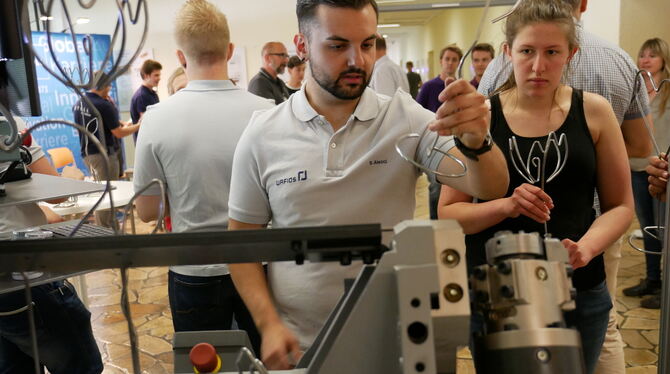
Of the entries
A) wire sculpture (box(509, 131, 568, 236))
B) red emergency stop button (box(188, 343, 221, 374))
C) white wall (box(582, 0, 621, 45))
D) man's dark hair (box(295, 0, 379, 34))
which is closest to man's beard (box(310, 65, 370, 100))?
man's dark hair (box(295, 0, 379, 34))

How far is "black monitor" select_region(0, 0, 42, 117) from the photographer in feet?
2.58

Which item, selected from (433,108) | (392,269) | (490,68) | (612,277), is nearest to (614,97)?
(490,68)

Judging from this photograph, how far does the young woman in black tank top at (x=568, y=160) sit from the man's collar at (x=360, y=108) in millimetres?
329

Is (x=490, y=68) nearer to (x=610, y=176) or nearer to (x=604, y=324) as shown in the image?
(x=610, y=176)

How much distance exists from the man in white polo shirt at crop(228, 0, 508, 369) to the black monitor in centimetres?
46

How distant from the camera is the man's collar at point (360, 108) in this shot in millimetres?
1233

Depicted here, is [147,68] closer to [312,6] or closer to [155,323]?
[155,323]

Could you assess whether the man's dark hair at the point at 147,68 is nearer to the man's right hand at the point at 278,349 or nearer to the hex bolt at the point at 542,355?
the man's right hand at the point at 278,349

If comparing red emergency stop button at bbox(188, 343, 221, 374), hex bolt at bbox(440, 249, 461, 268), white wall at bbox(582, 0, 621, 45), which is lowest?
red emergency stop button at bbox(188, 343, 221, 374)

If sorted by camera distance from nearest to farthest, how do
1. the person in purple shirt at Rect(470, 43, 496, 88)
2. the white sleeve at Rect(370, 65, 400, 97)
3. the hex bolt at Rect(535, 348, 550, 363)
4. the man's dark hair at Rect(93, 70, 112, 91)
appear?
the hex bolt at Rect(535, 348, 550, 363), the man's dark hair at Rect(93, 70, 112, 91), the person in purple shirt at Rect(470, 43, 496, 88), the white sleeve at Rect(370, 65, 400, 97)

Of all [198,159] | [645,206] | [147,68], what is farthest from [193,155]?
[147,68]

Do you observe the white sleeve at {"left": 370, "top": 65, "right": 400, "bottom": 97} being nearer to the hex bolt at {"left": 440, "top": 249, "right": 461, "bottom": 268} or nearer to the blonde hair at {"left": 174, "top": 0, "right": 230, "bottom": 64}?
the blonde hair at {"left": 174, "top": 0, "right": 230, "bottom": 64}

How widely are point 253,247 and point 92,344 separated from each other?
1571mm

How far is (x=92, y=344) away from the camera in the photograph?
6.50ft
